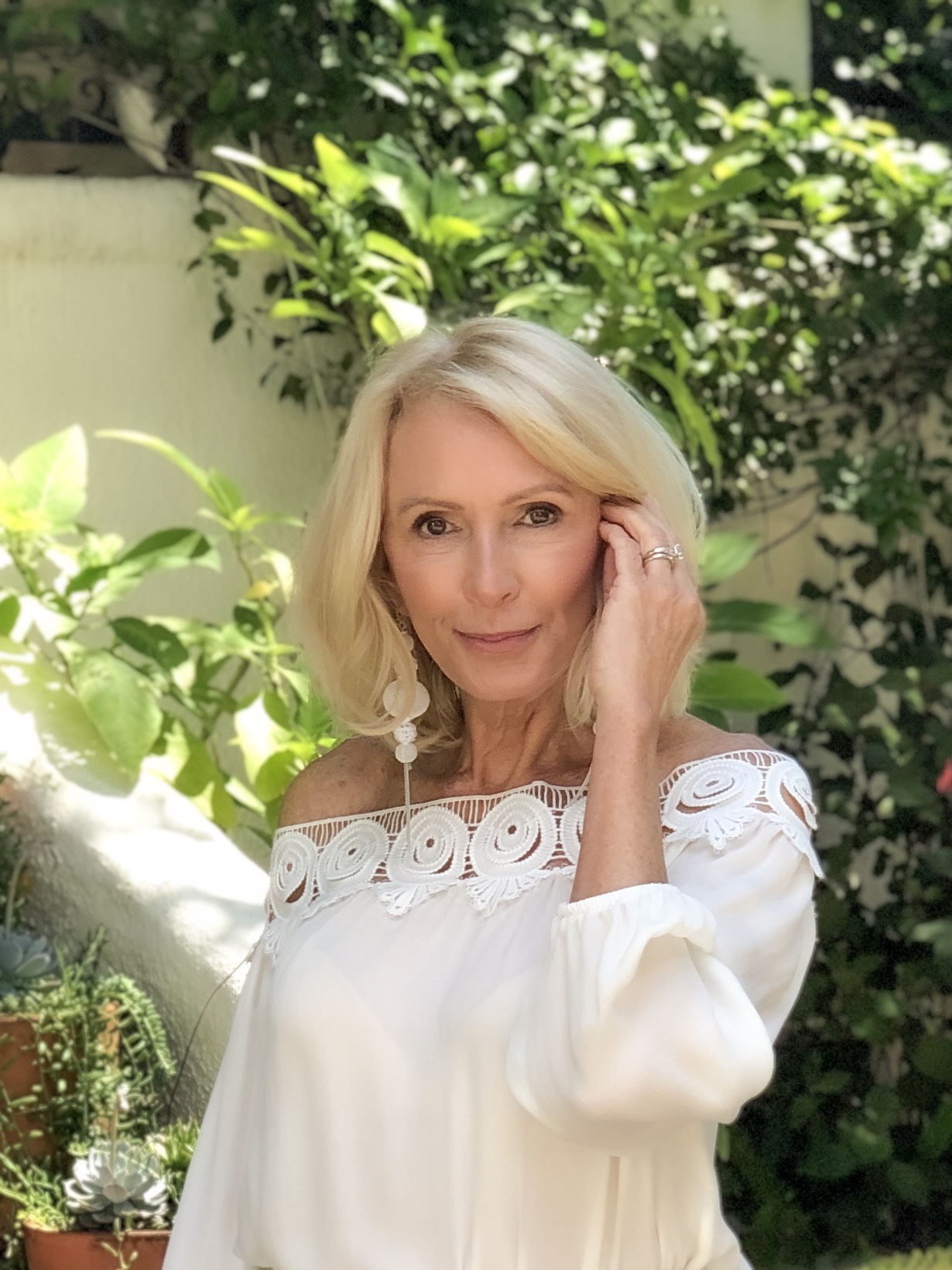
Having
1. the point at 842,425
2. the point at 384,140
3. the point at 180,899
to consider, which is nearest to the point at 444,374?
the point at 180,899

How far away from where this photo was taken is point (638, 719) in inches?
68.9

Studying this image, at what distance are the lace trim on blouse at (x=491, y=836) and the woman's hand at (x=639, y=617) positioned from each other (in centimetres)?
10

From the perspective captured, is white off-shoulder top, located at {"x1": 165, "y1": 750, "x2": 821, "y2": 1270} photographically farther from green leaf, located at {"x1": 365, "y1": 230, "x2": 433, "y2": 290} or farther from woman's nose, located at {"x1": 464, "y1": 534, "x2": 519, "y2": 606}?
green leaf, located at {"x1": 365, "y1": 230, "x2": 433, "y2": 290}

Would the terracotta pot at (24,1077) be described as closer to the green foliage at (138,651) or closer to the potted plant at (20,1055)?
the potted plant at (20,1055)

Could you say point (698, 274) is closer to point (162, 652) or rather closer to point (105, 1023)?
point (162, 652)

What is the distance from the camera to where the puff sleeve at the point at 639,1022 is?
158cm

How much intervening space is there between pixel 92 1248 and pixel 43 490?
141cm

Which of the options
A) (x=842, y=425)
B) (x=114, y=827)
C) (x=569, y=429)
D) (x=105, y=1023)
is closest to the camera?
(x=569, y=429)

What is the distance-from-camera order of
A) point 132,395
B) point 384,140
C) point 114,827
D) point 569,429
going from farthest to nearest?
point 132,395 → point 384,140 → point 114,827 → point 569,429

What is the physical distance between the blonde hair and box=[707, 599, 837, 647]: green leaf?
1277 millimetres

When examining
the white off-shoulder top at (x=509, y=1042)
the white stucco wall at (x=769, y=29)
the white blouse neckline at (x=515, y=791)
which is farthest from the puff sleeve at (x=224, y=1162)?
the white stucco wall at (x=769, y=29)

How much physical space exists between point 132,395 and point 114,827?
1201mm

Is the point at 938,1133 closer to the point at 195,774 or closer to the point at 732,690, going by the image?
the point at 732,690

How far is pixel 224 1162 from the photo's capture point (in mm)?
2090
